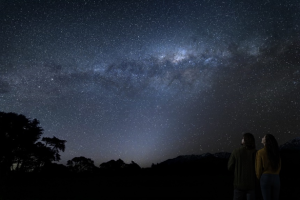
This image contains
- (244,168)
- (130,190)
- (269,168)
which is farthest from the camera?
(130,190)

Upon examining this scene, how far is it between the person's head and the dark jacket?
241 millimetres

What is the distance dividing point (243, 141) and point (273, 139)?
1.67ft

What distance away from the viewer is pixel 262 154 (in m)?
3.94

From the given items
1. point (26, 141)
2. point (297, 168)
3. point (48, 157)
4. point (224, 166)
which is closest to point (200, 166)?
point (224, 166)

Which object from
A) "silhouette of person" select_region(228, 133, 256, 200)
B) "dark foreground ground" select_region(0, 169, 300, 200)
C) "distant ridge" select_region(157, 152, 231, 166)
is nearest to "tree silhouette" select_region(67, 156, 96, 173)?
"distant ridge" select_region(157, 152, 231, 166)

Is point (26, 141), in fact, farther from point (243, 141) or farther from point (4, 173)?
point (243, 141)

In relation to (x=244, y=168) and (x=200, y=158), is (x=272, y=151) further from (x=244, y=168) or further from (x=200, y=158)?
(x=200, y=158)

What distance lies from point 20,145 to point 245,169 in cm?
3282

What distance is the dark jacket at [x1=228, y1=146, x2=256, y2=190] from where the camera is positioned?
3.90 metres

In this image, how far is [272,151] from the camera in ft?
12.8

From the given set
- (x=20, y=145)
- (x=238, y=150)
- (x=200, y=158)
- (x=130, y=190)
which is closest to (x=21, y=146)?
(x=20, y=145)

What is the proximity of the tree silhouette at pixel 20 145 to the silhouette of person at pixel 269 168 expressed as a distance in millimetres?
32302

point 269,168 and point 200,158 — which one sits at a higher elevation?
point 200,158

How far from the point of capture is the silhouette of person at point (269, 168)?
3.80 meters
